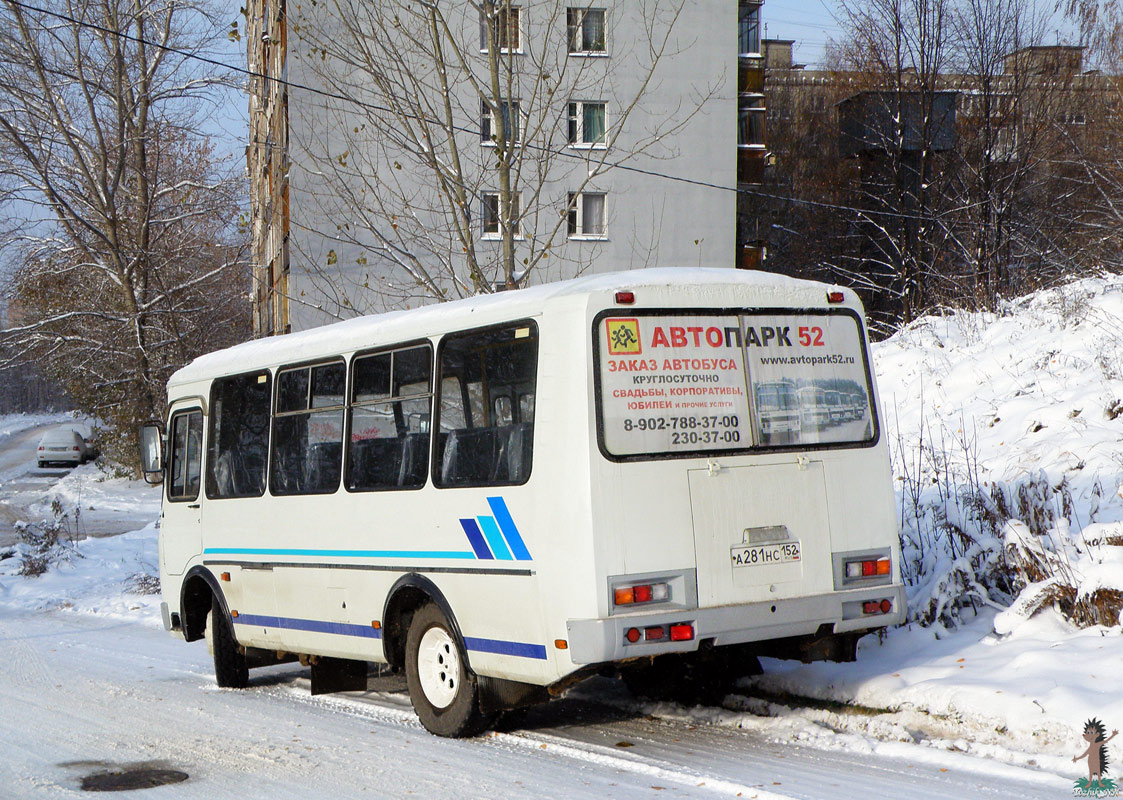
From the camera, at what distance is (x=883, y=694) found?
7977 millimetres

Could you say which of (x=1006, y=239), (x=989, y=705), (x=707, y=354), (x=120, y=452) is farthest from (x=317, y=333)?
(x=120, y=452)

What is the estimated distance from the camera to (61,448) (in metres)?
53.2

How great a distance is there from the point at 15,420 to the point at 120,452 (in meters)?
81.1

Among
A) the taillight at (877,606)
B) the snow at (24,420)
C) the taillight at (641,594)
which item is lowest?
the taillight at (877,606)

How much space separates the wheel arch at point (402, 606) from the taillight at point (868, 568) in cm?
244

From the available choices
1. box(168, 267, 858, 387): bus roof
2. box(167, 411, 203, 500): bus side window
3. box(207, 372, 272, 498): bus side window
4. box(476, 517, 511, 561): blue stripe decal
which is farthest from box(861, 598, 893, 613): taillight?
box(167, 411, 203, 500): bus side window

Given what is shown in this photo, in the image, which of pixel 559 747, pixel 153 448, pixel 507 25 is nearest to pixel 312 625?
pixel 559 747

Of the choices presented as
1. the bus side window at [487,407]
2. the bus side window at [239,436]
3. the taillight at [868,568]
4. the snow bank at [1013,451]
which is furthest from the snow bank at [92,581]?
the taillight at [868,568]

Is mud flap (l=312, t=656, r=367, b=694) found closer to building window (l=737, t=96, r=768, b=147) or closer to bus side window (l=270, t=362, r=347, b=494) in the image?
bus side window (l=270, t=362, r=347, b=494)

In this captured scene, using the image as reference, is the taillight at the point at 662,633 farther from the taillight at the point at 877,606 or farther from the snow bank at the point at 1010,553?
the snow bank at the point at 1010,553

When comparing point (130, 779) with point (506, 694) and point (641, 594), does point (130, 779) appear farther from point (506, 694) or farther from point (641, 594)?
point (641, 594)

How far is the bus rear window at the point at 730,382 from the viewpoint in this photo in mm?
7211

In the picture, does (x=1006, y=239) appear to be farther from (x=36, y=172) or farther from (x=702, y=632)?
(x=702, y=632)

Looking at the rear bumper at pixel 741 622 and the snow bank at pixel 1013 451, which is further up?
the snow bank at pixel 1013 451
